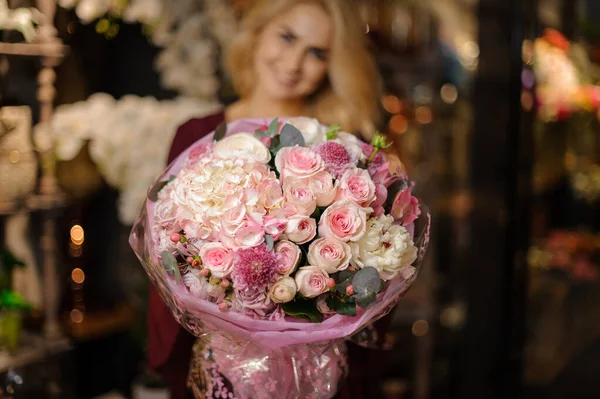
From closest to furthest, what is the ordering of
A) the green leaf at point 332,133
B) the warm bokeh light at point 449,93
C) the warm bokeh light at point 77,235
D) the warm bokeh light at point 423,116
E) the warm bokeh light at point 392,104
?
1. the green leaf at point 332,133
2. the warm bokeh light at point 77,235
3. the warm bokeh light at point 392,104
4. the warm bokeh light at point 423,116
5. the warm bokeh light at point 449,93

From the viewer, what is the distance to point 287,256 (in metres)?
1.19

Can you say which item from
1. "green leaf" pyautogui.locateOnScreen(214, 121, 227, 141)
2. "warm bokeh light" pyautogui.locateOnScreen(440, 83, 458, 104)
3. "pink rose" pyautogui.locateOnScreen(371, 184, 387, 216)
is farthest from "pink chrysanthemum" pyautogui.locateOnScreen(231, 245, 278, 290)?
"warm bokeh light" pyautogui.locateOnScreen(440, 83, 458, 104)

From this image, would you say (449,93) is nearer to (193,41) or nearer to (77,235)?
(193,41)

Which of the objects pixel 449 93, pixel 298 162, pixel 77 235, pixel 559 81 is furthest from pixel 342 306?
Result: pixel 449 93

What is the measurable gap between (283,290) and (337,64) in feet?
2.98

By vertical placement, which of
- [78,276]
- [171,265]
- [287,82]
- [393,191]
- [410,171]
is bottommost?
[78,276]

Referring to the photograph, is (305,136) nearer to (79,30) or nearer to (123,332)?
(79,30)

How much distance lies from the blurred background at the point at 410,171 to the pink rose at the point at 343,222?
745mm

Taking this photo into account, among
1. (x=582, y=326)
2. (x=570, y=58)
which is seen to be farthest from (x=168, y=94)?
(x=582, y=326)

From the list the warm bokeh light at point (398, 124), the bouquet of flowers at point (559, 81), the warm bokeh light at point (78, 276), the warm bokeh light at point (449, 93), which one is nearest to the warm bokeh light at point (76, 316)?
the warm bokeh light at point (78, 276)

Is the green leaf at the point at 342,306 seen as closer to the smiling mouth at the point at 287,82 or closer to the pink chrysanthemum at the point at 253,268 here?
the pink chrysanthemum at the point at 253,268

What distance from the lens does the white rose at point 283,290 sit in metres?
1.17

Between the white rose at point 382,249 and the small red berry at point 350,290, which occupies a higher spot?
the white rose at point 382,249

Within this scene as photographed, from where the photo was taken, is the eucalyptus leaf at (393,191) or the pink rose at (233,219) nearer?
the pink rose at (233,219)
